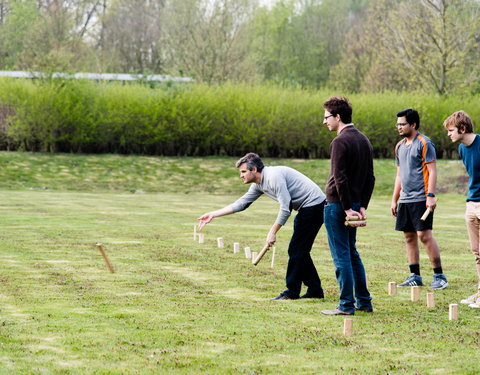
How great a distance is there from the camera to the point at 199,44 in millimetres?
47000

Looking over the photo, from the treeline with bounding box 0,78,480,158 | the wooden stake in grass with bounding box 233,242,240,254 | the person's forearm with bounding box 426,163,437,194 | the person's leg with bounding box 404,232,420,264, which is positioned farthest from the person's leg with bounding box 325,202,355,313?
the treeline with bounding box 0,78,480,158

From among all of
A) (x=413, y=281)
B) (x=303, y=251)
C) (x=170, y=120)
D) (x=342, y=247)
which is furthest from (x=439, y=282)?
(x=170, y=120)

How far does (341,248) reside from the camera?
769 cm

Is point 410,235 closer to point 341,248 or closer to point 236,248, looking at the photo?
point 341,248

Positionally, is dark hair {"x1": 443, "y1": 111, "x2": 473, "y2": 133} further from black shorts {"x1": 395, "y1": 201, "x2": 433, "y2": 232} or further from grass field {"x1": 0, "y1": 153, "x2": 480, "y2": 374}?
grass field {"x1": 0, "y1": 153, "x2": 480, "y2": 374}

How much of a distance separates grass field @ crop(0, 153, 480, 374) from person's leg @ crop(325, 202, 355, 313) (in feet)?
0.84

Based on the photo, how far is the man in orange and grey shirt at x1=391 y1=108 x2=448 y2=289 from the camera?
943cm

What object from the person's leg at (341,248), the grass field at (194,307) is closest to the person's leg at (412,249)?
the grass field at (194,307)

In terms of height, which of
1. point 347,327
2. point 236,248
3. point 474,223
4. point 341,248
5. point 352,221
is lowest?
point 236,248

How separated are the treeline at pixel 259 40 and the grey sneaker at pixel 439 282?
102 ft

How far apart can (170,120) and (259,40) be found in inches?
1251

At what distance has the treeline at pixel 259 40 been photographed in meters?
42.6

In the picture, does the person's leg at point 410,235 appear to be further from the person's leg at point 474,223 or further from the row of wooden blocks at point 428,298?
the person's leg at point 474,223

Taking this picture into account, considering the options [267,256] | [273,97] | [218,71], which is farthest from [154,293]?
[218,71]
